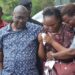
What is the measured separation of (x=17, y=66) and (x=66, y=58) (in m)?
0.80

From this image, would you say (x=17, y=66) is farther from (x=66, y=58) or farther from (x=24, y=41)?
(x=66, y=58)

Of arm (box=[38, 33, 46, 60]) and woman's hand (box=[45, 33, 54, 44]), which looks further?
arm (box=[38, 33, 46, 60])

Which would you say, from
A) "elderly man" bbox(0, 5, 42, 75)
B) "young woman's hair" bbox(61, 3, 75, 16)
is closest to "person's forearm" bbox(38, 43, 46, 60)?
"elderly man" bbox(0, 5, 42, 75)

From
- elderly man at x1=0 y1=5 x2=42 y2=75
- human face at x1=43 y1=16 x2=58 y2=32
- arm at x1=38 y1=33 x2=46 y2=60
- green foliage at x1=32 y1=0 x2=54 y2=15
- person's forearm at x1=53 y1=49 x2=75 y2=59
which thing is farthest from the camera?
green foliage at x1=32 y1=0 x2=54 y2=15

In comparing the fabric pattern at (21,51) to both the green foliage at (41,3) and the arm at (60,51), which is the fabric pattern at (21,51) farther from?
the green foliage at (41,3)

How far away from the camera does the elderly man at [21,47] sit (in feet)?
17.8

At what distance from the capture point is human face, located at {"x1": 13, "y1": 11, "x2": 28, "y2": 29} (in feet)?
17.8

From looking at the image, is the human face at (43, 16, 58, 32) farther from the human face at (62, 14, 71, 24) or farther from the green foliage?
the green foliage

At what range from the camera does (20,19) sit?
213 inches

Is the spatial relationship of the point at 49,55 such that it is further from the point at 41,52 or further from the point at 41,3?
the point at 41,3

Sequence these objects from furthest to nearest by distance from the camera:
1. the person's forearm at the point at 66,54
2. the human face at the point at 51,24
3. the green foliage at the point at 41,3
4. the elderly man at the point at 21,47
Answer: the green foliage at the point at 41,3 → the elderly man at the point at 21,47 → the human face at the point at 51,24 → the person's forearm at the point at 66,54

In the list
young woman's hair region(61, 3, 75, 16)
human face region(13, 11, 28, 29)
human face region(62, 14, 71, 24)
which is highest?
young woman's hair region(61, 3, 75, 16)

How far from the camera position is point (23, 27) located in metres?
5.50

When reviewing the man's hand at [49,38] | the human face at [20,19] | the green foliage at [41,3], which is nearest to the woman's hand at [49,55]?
the man's hand at [49,38]
